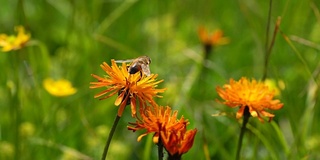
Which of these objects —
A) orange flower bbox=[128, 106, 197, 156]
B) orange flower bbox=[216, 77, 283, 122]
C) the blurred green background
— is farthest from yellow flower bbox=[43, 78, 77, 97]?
orange flower bbox=[128, 106, 197, 156]

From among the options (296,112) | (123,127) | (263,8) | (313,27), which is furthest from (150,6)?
(296,112)

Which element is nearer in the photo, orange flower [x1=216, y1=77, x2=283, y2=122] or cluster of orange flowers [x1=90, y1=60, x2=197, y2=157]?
cluster of orange flowers [x1=90, y1=60, x2=197, y2=157]

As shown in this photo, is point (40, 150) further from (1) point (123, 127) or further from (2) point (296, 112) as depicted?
(2) point (296, 112)

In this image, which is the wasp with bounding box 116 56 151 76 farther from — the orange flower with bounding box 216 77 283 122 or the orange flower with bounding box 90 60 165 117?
the orange flower with bounding box 216 77 283 122

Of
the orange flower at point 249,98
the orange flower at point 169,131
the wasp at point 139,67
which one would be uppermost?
the wasp at point 139,67

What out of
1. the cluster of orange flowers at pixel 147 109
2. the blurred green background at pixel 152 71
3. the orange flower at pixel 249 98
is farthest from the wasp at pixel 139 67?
the blurred green background at pixel 152 71

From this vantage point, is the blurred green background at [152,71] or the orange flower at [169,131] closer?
the orange flower at [169,131]

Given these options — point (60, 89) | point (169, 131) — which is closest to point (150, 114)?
point (169, 131)

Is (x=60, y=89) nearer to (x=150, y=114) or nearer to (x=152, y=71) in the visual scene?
(x=152, y=71)

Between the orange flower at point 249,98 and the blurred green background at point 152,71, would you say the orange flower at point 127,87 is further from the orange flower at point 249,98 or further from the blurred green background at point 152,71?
the blurred green background at point 152,71
